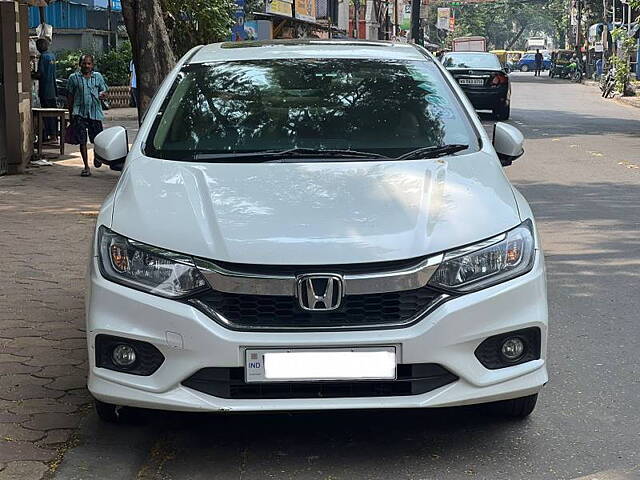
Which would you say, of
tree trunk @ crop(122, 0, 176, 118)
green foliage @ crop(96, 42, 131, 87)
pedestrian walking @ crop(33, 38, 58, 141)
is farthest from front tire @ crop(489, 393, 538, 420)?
green foliage @ crop(96, 42, 131, 87)

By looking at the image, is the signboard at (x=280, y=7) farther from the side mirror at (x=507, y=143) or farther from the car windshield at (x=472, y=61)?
the side mirror at (x=507, y=143)

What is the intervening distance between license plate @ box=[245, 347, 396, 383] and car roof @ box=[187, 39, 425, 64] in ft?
7.31

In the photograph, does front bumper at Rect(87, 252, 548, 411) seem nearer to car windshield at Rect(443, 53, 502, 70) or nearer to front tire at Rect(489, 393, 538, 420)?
front tire at Rect(489, 393, 538, 420)

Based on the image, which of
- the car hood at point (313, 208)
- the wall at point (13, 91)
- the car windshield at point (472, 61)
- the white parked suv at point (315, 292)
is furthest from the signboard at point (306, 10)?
the white parked suv at point (315, 292)

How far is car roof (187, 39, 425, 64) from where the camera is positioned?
583cm

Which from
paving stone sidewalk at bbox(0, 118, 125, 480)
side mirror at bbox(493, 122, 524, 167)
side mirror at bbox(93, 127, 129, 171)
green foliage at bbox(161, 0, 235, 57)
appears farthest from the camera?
green foliage at bbox(161, 0, 235, 57)

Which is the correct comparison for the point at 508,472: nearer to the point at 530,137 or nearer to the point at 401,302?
the point at 401,302

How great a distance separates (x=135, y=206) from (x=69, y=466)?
103 centimetres

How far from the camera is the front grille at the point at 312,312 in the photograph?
4.04 metres

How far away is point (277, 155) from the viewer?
16.3 ft

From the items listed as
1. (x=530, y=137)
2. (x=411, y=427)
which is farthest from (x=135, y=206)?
(x=530, y=137)

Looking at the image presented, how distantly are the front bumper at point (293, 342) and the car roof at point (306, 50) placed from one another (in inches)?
77.8

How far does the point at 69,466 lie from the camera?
4.27 meters

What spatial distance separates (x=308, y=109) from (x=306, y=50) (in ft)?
2.16
